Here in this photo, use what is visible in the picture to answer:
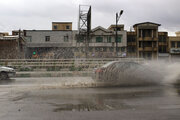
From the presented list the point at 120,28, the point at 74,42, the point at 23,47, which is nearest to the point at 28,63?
the point at 23,47

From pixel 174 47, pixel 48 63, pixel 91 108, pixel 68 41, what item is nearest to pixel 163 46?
pixel 174 47

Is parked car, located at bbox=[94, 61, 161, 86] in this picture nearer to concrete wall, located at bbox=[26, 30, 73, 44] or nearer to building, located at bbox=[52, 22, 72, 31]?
concrete wall, located at bbox=[26, 30, 73, 44]

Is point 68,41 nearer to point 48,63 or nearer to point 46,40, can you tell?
point 46,40

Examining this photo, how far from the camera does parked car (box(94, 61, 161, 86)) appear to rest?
11422 millimetres

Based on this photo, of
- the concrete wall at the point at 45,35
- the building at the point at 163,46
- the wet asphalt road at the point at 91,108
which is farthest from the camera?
the building at the point at 163,46

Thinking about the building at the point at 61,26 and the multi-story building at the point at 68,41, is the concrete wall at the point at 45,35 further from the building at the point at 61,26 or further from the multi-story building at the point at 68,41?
the building at the point at 61,26

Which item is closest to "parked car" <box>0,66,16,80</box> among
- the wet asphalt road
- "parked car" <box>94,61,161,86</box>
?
"parked car" <box>94,61,161,86</box>

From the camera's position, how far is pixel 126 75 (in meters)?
11.5

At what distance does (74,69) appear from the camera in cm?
1736

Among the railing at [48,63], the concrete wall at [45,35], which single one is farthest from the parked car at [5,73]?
the concrete wall at [45,35]

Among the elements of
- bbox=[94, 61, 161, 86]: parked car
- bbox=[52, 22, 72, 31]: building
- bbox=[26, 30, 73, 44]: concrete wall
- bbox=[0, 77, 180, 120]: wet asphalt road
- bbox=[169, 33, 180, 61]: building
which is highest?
bbox=[52, 22, 72, 31]: building

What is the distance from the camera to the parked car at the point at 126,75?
11422mm

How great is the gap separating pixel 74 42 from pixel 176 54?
2718 cm

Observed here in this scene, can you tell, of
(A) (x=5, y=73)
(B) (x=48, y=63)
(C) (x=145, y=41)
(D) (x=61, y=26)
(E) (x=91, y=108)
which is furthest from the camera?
(D) (x=61, y=26)
